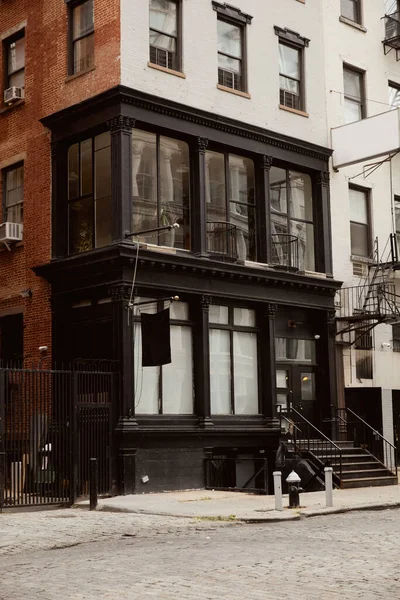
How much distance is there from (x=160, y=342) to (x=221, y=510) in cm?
494

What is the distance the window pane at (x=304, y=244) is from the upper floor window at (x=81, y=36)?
7587 mm

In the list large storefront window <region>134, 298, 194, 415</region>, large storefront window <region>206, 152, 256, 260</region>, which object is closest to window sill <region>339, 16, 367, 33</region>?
large storefront window <region>206, 152, 256, 260</region>

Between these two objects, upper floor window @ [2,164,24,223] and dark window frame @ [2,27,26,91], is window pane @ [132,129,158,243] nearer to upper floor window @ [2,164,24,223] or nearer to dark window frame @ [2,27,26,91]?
upper floor window @ [2,164,24,223]

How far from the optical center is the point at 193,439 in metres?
22.7

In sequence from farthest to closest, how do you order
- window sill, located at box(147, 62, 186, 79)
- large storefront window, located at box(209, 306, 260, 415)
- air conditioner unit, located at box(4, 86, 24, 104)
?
air conditioner unit, located at box(4, 86, 24, 104), large storefront window, located at box(209, 306, 260, 415), window sill, located at box(147, 62, 186, 79)

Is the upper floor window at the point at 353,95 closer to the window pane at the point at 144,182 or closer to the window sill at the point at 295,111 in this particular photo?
the window sill at the point at 295,111

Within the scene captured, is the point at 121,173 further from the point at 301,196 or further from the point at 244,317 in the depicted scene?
the point at 301,196

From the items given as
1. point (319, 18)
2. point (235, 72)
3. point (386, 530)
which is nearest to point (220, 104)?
point (235, 72)

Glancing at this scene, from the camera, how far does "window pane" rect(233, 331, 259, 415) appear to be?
80.8 ft

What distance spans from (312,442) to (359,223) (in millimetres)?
7818

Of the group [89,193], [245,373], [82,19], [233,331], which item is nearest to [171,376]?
[233,331]

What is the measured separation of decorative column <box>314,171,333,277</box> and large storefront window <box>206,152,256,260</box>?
8.47 feet

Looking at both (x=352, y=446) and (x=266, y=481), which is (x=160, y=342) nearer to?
(x=266, y=481)

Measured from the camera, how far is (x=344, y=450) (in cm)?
2480
